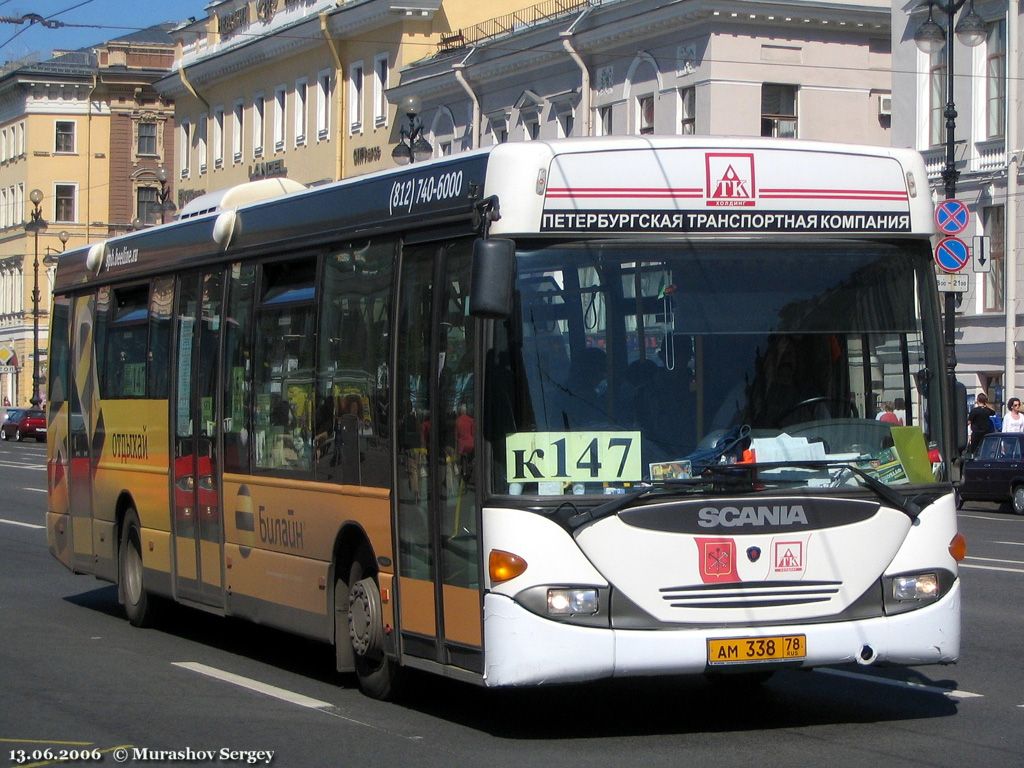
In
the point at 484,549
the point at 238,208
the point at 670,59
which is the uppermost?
the point at 670,59

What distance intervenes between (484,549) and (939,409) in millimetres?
2416

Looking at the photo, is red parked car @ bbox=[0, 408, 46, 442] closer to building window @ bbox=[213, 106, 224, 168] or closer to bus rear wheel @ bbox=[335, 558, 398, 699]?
building window @ bbox=[213, 106, 224, 168]

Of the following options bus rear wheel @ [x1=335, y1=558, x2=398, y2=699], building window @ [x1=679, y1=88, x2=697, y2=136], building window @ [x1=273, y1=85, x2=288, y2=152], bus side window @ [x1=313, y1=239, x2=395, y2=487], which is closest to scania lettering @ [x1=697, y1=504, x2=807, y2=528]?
bus side window @ [x1=313, y1=239, x2=395, y2=487]

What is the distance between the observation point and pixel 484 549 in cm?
878

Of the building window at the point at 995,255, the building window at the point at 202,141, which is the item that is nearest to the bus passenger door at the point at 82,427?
the building window at the point at 995,255

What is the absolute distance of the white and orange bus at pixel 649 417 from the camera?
28.5 feet

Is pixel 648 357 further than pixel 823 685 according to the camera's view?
No

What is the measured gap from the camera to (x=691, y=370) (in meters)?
8.84

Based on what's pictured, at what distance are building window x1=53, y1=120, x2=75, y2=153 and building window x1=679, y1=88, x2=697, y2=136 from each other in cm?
5764

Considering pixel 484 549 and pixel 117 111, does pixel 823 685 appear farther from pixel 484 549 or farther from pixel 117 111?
pixel 117 111

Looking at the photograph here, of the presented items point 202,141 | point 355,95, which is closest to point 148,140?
point 202,141

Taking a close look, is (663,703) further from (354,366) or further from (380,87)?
(380,87)

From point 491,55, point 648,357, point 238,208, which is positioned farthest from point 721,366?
point 491,55

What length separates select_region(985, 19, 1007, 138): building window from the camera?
A: 37281mm
